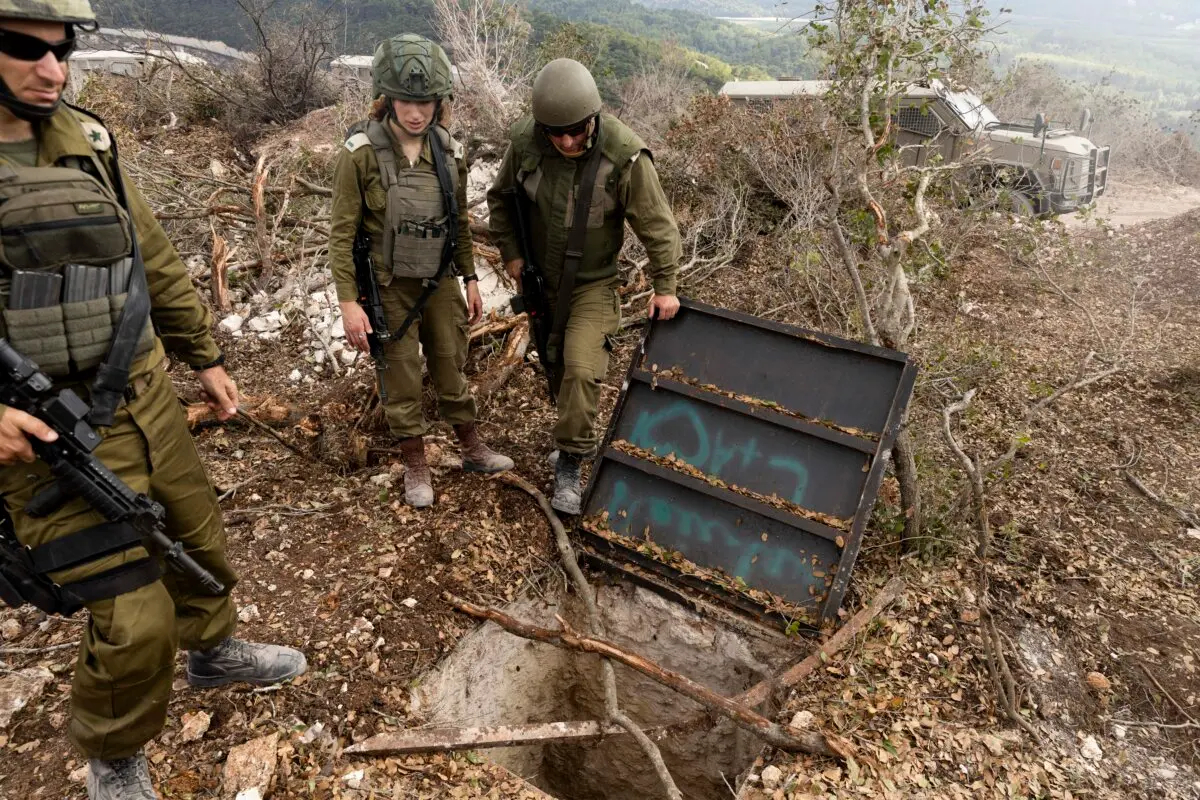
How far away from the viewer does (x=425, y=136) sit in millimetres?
2980

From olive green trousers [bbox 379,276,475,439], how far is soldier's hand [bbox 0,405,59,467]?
63.3 inches

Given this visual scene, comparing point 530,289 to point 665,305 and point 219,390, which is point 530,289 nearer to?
point 665,305

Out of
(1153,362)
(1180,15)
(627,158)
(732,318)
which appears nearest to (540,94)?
(627,158)

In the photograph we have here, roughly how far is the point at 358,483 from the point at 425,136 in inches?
70.3

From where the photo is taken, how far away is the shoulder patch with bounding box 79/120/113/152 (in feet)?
6.17

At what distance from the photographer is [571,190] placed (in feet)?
10.3

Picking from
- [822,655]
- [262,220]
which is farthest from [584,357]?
[262,220]

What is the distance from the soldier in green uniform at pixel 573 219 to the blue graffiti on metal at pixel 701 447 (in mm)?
275

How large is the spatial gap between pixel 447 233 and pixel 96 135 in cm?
135

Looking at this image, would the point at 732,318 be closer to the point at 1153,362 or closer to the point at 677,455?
the point at 677,455

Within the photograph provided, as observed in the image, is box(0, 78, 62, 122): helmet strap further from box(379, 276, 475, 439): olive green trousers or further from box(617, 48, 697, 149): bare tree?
box(617, 48, 697, 149): bare tree

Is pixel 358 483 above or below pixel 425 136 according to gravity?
below

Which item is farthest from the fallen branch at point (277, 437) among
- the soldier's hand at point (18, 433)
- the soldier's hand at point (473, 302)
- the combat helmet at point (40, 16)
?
the combat helmet at point (40, 16)

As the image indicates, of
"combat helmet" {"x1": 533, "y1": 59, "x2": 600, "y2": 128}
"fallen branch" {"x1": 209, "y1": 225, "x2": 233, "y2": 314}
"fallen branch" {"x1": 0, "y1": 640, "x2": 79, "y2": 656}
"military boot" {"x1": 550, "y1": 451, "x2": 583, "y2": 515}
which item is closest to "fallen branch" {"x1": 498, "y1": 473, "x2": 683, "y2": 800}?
"military boot" {"x1": 550, "y1": 451, "x2": 583, "y2": 515}
